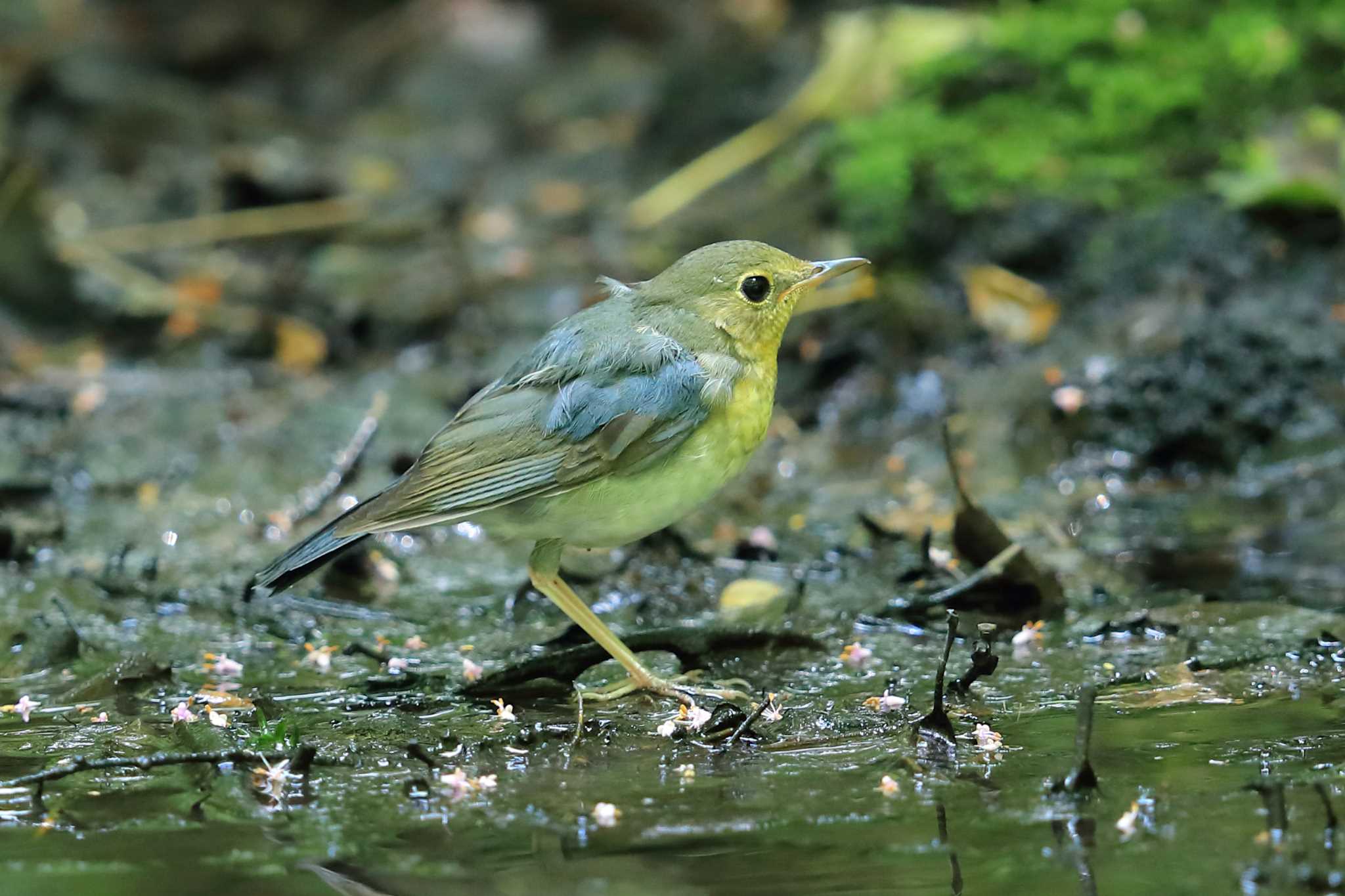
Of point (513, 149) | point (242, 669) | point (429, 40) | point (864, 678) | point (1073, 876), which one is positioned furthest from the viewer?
point (429, 40)

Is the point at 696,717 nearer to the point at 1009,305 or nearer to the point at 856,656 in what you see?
the point at 856,656

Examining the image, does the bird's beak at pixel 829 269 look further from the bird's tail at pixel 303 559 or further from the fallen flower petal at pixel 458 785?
the fallen flower petal at pixel 458 785

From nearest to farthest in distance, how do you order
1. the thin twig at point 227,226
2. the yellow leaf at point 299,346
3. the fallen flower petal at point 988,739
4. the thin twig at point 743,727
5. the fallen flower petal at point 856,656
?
the fallen flower petal at point 988,739 < the thin twig at point 743,727 < the fallen flower petal at point 856,656 < the yellow leaf at point 299,346 < the thin twig at point 227,226

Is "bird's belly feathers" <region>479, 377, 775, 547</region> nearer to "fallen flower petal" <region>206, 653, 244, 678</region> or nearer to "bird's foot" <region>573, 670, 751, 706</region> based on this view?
"bird's foot" <region>573, 670, 751, 706</region>

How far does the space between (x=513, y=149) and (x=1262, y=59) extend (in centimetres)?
539

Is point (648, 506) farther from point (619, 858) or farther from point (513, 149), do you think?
point (513, 149)

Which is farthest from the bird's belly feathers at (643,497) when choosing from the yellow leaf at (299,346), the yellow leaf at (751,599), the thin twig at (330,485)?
the yellow leaf at (299,346)

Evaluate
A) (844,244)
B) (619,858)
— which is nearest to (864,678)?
(619,858)

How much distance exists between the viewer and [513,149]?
11227mm

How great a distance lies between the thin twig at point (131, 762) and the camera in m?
3.24

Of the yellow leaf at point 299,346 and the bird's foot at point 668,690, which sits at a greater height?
the yellow leaf at point 299,346

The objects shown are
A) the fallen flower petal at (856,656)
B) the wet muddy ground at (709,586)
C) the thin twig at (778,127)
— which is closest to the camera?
the wet muddy ground at (709,586)

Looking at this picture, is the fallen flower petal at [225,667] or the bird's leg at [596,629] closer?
the bird's leg at [596,629]

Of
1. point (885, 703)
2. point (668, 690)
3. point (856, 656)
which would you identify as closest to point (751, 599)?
point (856, 656)
